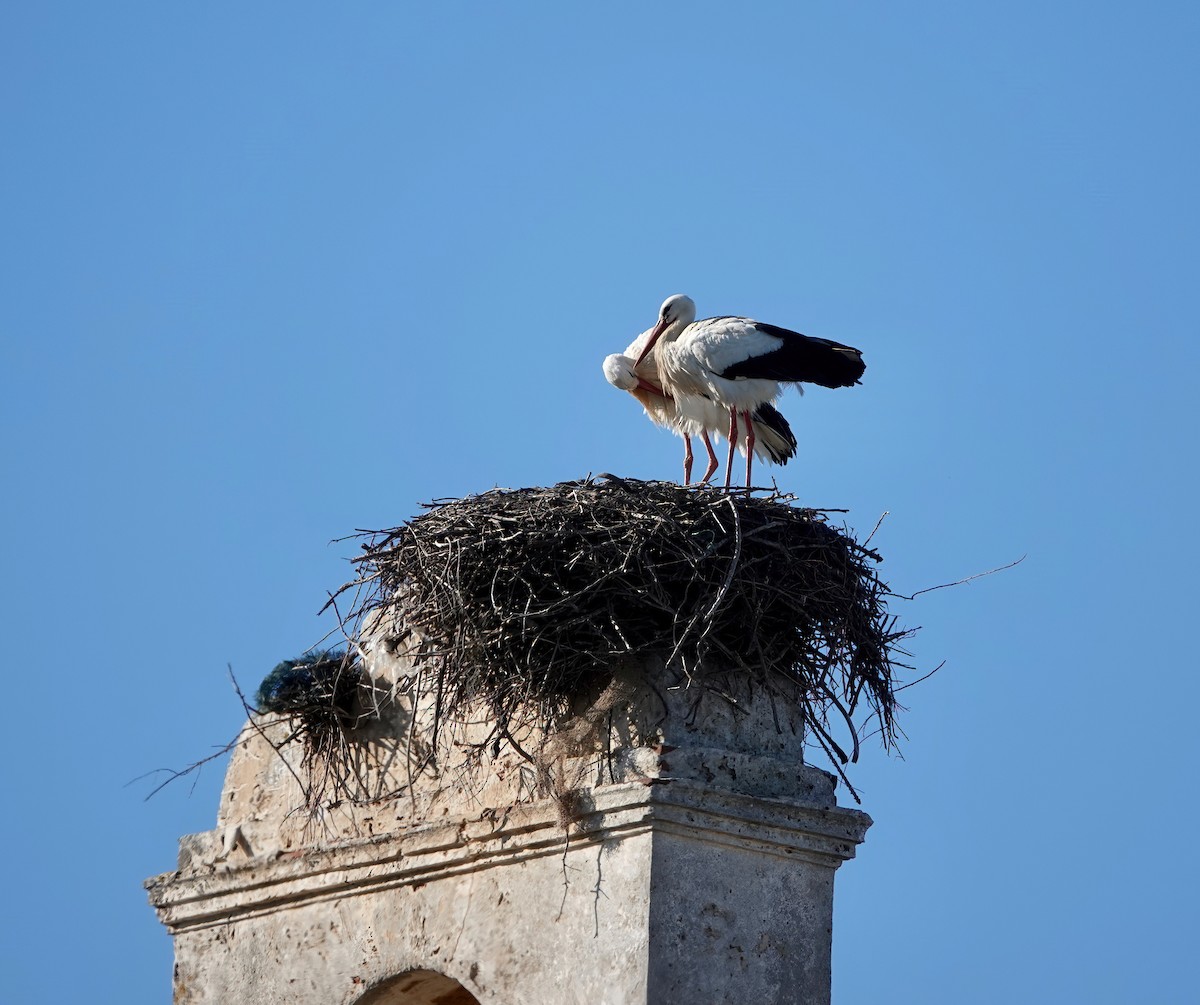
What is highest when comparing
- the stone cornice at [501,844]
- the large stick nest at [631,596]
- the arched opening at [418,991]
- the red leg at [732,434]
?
the red leg at [732,434]

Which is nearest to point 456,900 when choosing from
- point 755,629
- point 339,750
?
point 339,750

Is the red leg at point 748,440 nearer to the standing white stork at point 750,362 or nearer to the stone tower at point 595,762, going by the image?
the standing white stork at point 750,362

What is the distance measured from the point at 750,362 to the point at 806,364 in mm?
262

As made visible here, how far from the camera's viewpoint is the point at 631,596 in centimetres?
582

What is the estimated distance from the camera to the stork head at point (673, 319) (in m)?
9.26

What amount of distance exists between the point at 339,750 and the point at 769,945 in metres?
2.03

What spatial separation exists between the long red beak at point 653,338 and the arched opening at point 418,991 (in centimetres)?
364

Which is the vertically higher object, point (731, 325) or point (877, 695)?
point (731, 325)

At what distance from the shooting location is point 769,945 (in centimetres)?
573

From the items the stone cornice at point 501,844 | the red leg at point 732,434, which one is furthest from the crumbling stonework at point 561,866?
the red leg at point 732,434

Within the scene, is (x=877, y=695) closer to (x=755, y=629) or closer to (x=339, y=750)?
(x=755, y=629)

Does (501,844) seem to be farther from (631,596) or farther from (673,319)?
(673,319)

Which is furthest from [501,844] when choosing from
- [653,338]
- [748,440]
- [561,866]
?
[653,338]

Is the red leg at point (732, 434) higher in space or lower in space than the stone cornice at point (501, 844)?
higher
